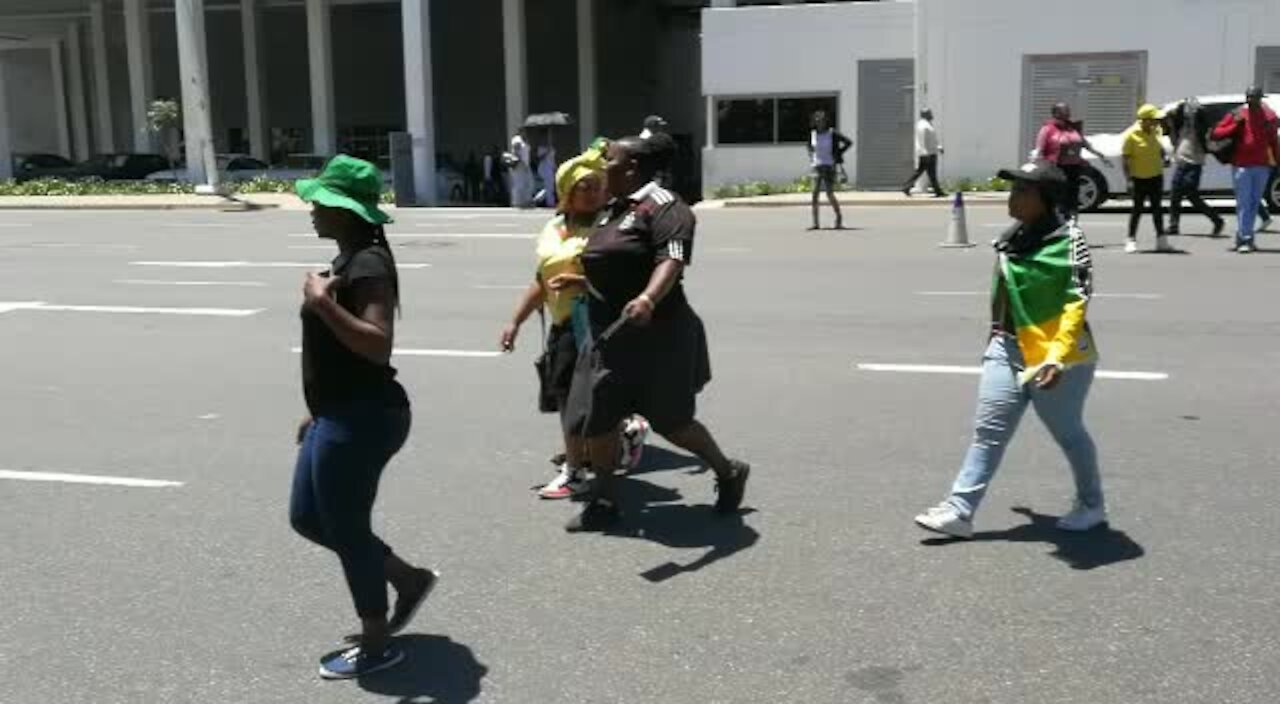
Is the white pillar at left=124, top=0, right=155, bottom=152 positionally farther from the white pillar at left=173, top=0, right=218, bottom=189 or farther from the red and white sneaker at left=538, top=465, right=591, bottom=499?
the red and white sneaker at left=538, top=465, right=591, bottom=499

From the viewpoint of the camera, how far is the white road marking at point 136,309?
1181cm

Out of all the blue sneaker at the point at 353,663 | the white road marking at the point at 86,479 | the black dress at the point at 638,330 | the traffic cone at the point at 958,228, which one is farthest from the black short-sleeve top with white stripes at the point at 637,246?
the traffic cone at the point at 958,228

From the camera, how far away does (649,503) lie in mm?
5770

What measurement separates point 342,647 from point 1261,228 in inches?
590

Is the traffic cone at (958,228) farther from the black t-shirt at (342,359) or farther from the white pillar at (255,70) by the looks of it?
the white pillar at (255,70)

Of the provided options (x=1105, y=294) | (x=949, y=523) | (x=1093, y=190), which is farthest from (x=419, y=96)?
(x=949, y=523)

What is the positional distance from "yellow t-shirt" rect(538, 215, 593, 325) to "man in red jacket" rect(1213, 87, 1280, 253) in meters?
10.5

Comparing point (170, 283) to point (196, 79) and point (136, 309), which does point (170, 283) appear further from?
point (196, 79)

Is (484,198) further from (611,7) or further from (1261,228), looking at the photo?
(1261,228)

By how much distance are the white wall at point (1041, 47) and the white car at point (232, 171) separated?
19261mm

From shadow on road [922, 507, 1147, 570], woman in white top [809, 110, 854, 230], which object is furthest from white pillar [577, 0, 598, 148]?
shadow on road [922, 507, 1147, 570]

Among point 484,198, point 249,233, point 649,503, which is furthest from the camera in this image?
point 484,198

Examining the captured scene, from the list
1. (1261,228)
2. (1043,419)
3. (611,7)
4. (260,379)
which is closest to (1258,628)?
(1043,419)

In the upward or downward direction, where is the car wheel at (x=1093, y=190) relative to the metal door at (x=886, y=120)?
downward
